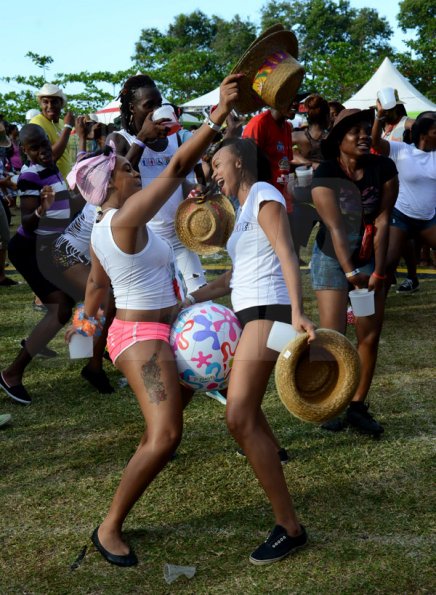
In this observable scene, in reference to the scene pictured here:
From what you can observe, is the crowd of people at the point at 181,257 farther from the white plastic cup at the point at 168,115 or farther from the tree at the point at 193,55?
the tree at the point at 193,55

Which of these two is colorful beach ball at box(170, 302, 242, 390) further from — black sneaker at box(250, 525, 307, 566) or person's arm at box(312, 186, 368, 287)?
person's arm at box(312, 186, 368, 287)

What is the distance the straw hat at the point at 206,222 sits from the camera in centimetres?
263

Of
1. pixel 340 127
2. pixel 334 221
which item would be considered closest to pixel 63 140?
pixel 340 127

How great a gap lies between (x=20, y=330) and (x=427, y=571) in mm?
4804

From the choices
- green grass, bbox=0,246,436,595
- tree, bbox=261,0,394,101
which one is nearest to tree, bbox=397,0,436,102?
tree, bbox=261,0,394,101

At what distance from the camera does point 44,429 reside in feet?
14.1

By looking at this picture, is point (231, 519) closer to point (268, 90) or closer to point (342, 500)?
point (342, 500)

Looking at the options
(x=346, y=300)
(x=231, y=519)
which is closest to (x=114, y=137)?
(x=346, y=300)

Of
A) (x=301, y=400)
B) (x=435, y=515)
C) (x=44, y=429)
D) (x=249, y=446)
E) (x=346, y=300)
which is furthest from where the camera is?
(x=44, y=429)

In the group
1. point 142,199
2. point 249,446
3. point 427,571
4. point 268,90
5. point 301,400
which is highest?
point 268,90

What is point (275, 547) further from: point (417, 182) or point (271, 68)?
point (417, 182)

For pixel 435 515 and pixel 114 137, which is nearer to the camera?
pixel 435 515

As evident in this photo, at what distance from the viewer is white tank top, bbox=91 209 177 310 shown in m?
2.62

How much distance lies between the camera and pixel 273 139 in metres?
5.39
